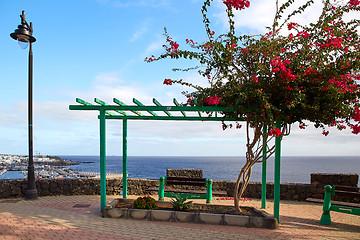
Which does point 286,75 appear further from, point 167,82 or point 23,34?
point 23,34

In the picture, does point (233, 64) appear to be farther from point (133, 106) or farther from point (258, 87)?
point (133, 106)

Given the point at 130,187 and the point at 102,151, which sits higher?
the point at 102,151

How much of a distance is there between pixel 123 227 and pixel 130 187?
167 inches

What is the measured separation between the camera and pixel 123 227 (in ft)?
18.5

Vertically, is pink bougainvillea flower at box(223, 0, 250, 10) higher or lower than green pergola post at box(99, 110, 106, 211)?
higher

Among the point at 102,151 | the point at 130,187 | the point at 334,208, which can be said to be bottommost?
the point at 130,187

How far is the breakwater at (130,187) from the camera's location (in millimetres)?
8883

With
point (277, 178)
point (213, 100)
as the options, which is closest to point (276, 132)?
point (277, 178)

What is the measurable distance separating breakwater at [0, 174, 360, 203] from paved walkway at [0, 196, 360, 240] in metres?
1.61

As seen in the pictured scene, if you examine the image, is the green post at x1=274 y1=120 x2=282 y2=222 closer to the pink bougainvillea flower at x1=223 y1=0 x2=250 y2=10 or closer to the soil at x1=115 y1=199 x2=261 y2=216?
the soil at x1=115 y1=199 x2=261 y2=216

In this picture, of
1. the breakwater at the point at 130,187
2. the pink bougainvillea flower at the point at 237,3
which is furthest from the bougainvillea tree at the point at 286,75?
the breakwater at the point at 130,187

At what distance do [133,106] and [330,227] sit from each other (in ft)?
16.9

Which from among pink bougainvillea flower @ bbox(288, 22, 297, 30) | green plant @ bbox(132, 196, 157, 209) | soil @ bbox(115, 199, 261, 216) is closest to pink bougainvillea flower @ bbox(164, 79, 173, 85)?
green plant @ bbox(132, 196, 157, 209)

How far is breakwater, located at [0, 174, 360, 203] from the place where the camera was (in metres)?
8.88
